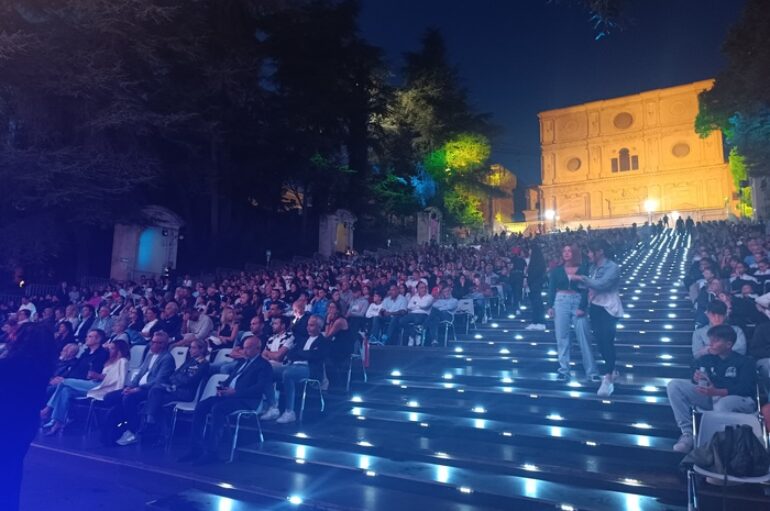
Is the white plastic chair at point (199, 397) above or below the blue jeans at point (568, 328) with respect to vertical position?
below

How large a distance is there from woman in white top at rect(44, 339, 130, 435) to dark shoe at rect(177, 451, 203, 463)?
178 centimetres

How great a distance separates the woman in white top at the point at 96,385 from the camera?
7.17 m

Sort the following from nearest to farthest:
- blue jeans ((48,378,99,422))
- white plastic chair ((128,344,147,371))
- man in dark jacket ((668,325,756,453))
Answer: man in dark jacket ((668,325,756,453)) < blue jeans ((48,378,99,422)) < white plastic chair ((128,344,147,371))

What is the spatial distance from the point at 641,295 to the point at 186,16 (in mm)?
20735

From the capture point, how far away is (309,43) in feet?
91.2

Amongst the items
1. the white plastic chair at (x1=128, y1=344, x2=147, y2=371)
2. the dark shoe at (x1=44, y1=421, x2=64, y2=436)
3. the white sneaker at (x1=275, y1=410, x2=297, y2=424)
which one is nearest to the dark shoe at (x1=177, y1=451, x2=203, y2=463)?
the white sneaker at (x1=275, y1=410, x2=297, y2=424)

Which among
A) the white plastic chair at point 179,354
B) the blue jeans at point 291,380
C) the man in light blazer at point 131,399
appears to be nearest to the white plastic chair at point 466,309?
the blue jeans at point 291,380

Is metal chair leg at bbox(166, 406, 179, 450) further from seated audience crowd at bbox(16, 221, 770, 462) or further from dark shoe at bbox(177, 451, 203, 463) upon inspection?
dark shoe at bbox(177, 451, 203, 463)

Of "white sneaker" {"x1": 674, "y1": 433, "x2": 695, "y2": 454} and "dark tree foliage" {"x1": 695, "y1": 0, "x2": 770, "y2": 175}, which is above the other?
"dark tree foliage" {"x1": 695, "y1": 0, "x2": 770, "y2": 175}

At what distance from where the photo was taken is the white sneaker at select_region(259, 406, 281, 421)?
696 cm

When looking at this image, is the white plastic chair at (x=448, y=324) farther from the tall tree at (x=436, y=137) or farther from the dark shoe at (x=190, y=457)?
the tall tree at (x=436, y=137)

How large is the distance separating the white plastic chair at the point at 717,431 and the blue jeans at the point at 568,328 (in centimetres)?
265

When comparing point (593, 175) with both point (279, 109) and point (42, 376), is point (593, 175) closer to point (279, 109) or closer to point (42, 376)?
point (279, 109)

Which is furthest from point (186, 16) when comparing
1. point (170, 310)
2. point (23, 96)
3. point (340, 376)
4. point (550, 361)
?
point (550, 361)
